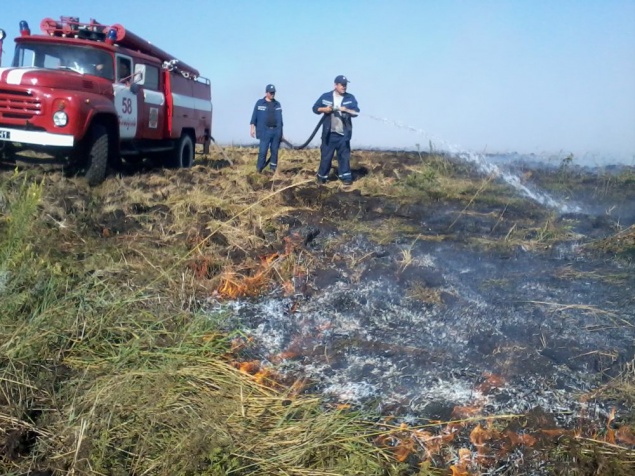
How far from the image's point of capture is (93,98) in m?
8.40

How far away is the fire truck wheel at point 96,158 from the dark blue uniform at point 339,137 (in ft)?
9.54

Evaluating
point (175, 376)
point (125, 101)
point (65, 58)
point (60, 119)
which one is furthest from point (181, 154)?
point (175, 376)

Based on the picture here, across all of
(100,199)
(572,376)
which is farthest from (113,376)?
(100,199)

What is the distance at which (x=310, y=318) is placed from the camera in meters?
4.46

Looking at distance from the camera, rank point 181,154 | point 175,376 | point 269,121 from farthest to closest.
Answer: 1. point 181,154
2. point 269,121
3. point 175,376

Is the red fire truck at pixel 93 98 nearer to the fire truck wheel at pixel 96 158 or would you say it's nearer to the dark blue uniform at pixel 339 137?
the fire truck wheel at pixel 96 158

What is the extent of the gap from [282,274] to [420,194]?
12.9 feet

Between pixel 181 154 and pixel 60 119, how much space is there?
13.2 feet

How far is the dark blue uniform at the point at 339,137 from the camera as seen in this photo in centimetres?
953

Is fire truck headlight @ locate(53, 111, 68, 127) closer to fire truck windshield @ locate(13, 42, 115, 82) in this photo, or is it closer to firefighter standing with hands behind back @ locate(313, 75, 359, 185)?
fire truck windshield @ locate(13, 42, 115, 82)

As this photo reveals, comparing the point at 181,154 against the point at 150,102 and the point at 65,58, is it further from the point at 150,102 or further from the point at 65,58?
the point at 65,58

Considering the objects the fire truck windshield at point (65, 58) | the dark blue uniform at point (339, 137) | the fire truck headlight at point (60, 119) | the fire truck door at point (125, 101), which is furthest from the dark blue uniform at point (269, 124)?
the fire truck headlight at point (60, 119)

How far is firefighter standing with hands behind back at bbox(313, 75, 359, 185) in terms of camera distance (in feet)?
31.1

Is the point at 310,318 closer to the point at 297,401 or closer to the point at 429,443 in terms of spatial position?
the point at 297,401
